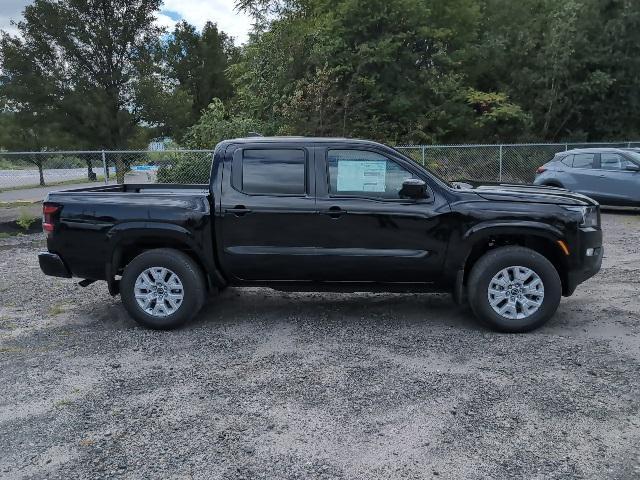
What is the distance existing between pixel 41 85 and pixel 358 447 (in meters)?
31.6

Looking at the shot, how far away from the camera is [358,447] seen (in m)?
3.16

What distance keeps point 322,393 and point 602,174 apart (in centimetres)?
1091

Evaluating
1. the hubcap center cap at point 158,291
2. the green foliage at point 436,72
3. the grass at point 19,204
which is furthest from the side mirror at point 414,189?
the grass at point 19,204

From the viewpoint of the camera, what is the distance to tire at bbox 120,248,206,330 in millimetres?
5199

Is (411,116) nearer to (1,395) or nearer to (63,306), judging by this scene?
(63,306)

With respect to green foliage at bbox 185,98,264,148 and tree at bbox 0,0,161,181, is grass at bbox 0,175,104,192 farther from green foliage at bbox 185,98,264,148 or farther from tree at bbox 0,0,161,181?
tree at bbox 0,0,161,181

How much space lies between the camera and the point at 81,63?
29922 millimetres

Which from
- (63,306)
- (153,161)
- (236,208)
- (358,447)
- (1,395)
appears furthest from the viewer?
(153,161)

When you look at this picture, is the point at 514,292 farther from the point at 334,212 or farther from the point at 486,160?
the point at 486,160

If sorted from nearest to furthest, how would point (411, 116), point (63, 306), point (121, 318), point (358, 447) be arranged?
point (358, 447)
point (121, 318)
point (63, 306)
point (411, 116)

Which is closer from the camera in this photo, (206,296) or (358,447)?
(358,447)

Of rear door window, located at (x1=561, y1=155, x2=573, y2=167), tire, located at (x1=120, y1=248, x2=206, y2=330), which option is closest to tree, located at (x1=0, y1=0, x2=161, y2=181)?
rear door window, located at (x1=561, y1=155, x2=573, y2=167)

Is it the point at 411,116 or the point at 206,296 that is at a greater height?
the point at 411,116

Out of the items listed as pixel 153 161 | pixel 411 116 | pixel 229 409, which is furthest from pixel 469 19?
pixel 229 409
